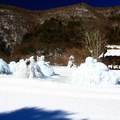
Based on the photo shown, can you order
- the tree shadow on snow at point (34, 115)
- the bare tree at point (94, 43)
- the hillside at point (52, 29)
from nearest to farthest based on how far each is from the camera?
the tree shadow on snow at point (34, 115) → the bare tree at point (94, 43) → the hillside at point (52, 29)

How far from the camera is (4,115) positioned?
6.59m

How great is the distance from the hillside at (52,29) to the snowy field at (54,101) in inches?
1603

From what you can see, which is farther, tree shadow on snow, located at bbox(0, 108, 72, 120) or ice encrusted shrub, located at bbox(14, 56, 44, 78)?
ice encrusted shrub, located at bbox(14, 56, 44, 78)

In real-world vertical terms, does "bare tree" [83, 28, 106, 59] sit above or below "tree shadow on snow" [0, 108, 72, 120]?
above

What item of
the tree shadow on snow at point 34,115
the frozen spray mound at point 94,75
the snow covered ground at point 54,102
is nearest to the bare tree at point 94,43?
the frozen spray mound at point 94,75

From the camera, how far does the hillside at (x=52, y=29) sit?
57.2 m

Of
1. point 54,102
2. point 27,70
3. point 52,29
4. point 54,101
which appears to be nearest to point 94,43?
point 52,29

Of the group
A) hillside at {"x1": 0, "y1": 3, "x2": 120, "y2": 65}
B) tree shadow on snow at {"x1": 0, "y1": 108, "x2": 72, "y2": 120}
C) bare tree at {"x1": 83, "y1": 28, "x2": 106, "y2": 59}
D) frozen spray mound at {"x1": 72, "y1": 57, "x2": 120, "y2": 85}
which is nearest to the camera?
tree shadow on snow at {"x1": 0, "y1": 108, "x2": 72, "y2": 120}

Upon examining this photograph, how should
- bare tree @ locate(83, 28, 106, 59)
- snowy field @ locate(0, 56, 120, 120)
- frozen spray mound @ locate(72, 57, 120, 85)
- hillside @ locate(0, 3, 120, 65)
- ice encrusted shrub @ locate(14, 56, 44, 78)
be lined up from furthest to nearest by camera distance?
hillside @ locate(0, 3, 120, 65), bare tree @ locate(83, 28, 106, 59), ice encrusted shrub @ locate(14, 56, 44, 78), frozen spray mound @ locate(72, 57, 120, 85), snowy field @ locate(0, 56, 120, 120)

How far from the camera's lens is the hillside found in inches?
2253

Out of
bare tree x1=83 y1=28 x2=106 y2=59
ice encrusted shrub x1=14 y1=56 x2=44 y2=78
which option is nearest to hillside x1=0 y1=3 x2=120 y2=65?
bare tree x1=83 y1=28 x2=106 y2=59

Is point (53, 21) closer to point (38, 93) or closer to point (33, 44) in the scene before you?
point (33, 44)

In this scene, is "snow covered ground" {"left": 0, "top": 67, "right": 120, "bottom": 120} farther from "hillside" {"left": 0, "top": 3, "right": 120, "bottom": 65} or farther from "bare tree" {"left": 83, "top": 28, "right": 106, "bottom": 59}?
"hillside" {"left": 0, "top": 3, "right": 120, "bottom": 65}

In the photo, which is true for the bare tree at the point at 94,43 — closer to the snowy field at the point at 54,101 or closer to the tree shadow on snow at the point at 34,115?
the snowy field at the point at 54,101
